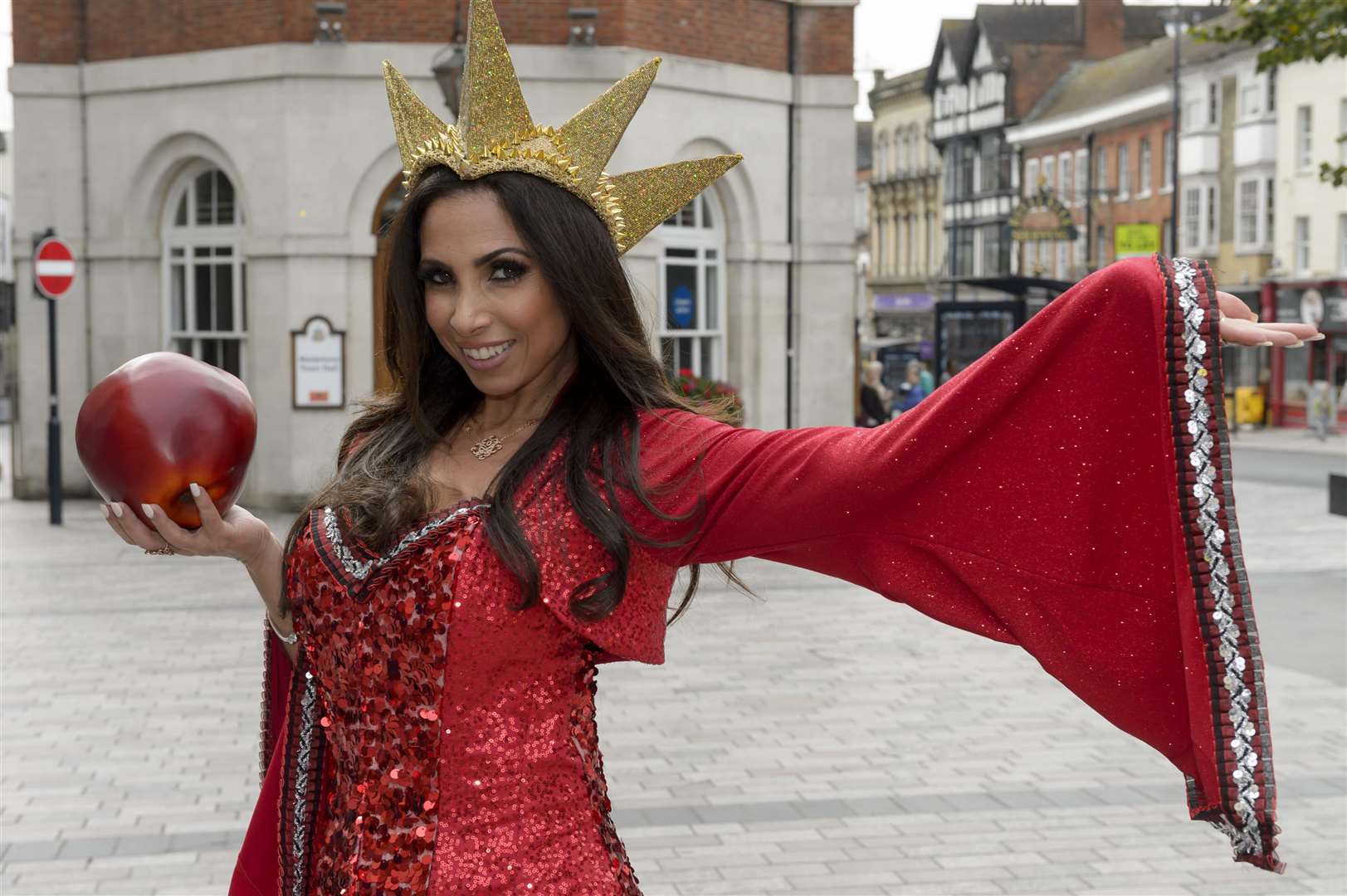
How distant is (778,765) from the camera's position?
718 centimetres

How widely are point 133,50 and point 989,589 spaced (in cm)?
1798

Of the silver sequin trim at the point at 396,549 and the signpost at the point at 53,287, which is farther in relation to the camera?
the signpost at the point at 53,287

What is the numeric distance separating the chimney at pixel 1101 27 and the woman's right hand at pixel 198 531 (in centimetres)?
7401

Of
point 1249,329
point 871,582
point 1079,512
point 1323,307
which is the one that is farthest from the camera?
point 1323,307

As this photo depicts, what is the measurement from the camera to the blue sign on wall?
1847cm

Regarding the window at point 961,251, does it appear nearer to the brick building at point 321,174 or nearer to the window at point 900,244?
the window at point 900,244

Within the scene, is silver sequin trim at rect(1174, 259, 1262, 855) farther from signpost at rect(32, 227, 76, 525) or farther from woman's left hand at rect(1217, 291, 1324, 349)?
signpost at rect(32, 227, 76, 525)

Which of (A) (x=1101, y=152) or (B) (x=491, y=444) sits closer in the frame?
(B) (x=491, y=444)

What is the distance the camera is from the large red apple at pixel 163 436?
241cm

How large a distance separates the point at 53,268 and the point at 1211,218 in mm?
41734

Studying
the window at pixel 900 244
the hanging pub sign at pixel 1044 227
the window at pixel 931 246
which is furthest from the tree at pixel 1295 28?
the window at pixel 900 244

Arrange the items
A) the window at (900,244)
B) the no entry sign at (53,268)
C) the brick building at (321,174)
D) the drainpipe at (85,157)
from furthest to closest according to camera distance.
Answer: the window at (900,244)
the drainpipe at (85,157)
the no entry sign at (53,268)
the brick building at (321,174)

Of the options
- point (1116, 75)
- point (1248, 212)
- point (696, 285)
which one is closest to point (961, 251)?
point (1116, 75)

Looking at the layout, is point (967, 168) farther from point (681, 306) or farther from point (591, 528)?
point (591, 528)
